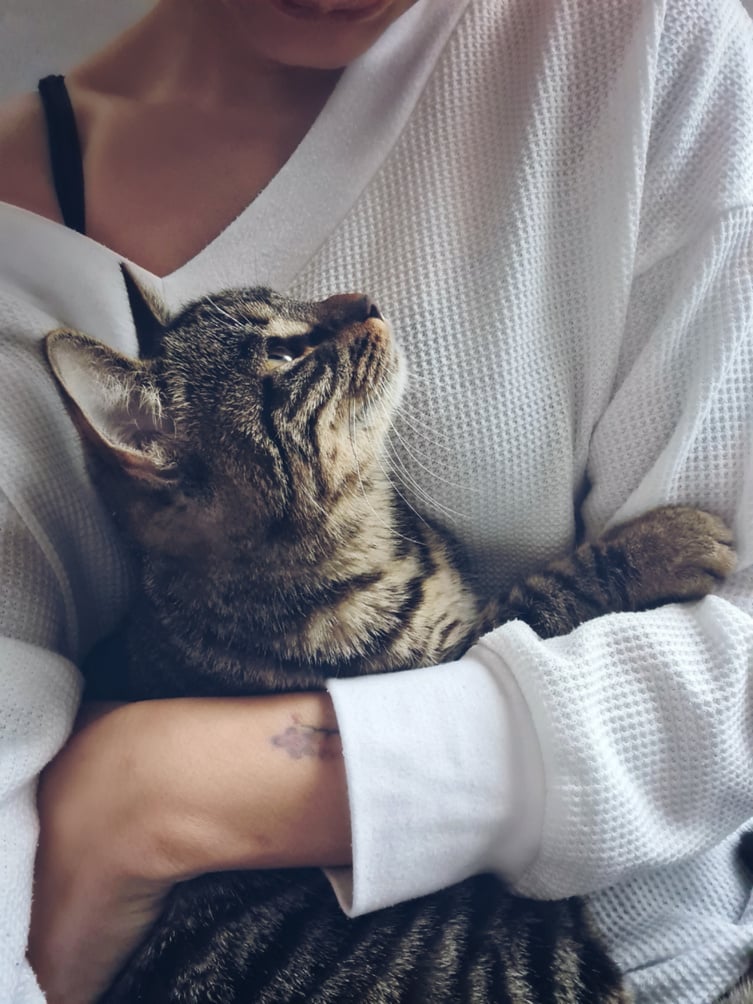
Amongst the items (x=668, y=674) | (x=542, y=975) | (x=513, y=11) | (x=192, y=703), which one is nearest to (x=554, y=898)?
(x=542, y=975)

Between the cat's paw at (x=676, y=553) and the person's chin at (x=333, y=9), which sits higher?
the person's chin at (x=333, y=9)

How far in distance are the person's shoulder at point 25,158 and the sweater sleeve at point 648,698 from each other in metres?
0.36

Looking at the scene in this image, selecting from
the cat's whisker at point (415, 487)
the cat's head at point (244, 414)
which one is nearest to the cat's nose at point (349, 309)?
the cat's head at point (244, 414)

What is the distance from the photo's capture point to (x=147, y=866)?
471 millimetres

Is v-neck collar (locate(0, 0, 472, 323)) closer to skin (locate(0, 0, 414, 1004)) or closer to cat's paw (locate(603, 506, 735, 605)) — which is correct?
skin (locate(0, 0, 414, 1004))

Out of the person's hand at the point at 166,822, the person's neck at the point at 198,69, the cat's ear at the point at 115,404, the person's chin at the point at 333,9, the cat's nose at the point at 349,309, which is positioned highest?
the person's chin at the point at 333,9

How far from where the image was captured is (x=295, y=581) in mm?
576

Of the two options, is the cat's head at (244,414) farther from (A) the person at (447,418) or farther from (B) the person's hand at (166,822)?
(B) the person's hand at (166,822)

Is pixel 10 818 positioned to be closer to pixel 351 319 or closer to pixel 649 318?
pixel 351 319

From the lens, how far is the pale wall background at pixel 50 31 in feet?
1.55

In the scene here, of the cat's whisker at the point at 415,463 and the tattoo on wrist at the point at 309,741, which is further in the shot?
the cat's whisker at the point at 415,463

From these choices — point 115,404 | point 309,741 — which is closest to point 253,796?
point 309,741

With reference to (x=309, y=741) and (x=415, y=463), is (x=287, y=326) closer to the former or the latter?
(x=415, y=463)

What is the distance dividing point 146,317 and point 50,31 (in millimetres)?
176
